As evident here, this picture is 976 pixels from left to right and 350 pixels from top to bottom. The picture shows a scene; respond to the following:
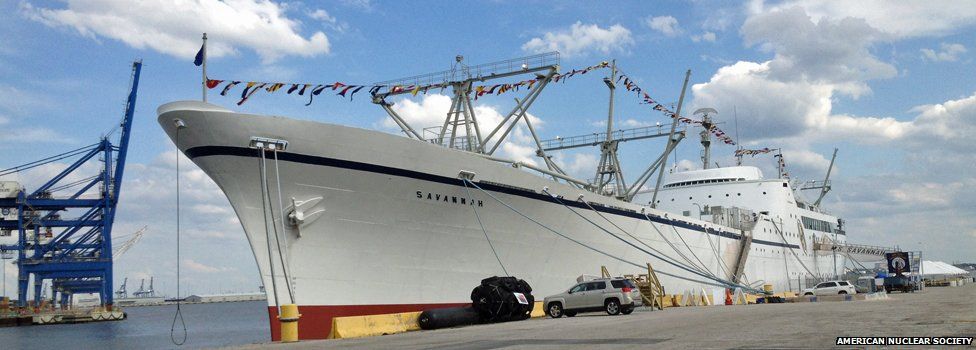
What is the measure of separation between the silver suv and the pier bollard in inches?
365

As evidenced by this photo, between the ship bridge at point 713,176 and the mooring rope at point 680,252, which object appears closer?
the mooring rope at point 680,252

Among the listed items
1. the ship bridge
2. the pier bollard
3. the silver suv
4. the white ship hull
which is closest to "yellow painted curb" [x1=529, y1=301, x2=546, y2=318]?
the silver suv

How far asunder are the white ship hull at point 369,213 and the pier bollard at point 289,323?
2596 mm

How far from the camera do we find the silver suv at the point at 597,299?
22969 mm

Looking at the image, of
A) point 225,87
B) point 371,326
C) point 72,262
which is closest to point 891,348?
point 371,326

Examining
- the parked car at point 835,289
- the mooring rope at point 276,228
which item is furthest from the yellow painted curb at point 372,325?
the parked car at point 835,289

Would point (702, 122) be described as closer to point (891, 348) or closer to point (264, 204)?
point (264, 204)

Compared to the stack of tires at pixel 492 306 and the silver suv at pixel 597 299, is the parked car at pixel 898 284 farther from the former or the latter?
the stack of tires at pixel 492 306

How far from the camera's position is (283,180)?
19453 mm

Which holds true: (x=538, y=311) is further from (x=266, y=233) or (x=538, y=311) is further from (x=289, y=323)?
(x=289, y=323)

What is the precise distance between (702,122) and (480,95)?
2378cm

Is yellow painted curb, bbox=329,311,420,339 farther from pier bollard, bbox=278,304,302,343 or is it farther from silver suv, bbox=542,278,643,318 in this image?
silver suv, bbox=542,278,643,318

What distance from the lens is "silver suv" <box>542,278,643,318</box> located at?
23.0 m

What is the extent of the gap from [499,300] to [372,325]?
12.7 feet
